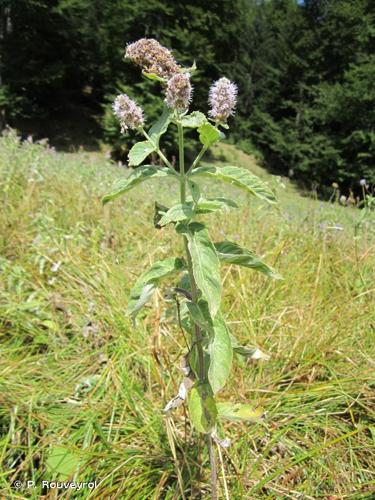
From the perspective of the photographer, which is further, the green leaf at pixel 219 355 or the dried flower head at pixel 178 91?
the green leaf at pixel 219 355

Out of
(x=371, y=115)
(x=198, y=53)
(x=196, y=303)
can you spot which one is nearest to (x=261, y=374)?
(x=196, y=303)

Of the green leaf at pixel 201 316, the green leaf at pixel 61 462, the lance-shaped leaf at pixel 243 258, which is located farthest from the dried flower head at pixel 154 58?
the green leaf at pixel 61 462

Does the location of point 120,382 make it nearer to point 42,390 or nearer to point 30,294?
point 42,390

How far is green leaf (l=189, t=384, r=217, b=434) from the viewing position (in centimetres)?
111

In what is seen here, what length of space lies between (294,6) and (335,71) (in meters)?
6.13

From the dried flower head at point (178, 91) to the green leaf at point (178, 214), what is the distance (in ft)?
0.87

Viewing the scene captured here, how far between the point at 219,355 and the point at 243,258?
295 mm

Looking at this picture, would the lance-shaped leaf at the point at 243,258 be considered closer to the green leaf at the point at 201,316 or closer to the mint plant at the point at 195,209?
the mint plant at the point at 195,209

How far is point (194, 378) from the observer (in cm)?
118

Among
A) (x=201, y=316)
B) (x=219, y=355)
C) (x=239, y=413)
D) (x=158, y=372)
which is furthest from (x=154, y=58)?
(x=158, y=372)

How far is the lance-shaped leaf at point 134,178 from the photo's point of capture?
1029mm

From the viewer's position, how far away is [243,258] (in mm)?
1103

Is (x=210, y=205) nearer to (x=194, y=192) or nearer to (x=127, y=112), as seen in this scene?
(x=194, y=192)

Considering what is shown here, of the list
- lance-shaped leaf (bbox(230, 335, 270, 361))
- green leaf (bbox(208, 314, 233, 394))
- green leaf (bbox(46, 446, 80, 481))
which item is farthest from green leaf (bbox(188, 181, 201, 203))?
green leaf (bbox(46, 446, 80, 481))
